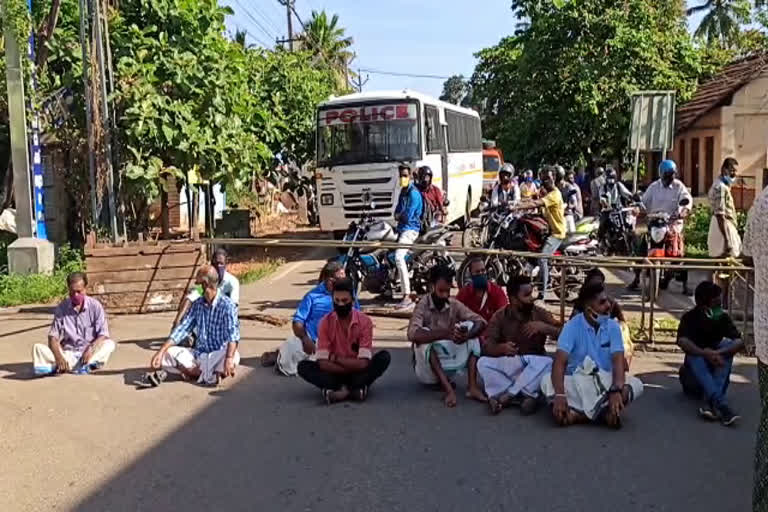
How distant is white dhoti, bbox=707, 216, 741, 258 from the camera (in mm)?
9398

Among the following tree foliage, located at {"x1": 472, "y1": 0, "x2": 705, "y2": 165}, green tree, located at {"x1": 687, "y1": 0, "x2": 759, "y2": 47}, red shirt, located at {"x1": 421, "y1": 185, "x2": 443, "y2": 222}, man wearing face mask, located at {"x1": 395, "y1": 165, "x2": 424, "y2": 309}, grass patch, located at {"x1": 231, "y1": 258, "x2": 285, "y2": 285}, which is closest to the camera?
man wearing face mask, located at {"x1": 395, "y1": 165, "x2": 424, "y2": 309}

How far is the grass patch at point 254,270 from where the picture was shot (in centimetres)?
1361

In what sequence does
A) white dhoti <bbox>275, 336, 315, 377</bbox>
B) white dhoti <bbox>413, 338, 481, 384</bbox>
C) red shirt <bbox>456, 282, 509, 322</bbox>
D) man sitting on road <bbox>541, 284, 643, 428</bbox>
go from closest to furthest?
man sitting on road <bbox>541, 284, 643, 428</bbox>
white dhoti <bbox>413, 338, 481, 384</bbox>
red shirt <bbox>456, 282, 509, 322</bbox>
white dhoti <bbox>275, 336, 315, 377</bbox>

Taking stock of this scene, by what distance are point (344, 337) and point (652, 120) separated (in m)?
8.67

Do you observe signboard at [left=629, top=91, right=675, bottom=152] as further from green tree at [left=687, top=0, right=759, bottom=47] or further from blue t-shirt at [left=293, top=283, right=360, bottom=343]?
green tree at [left=687, top=0, right=759, bottom=47]

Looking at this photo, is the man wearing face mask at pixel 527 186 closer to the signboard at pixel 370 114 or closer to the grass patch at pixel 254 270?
the signboard at pixel 370 114

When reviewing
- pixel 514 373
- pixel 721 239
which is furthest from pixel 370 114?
pixel 514 373

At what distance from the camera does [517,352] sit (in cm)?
659

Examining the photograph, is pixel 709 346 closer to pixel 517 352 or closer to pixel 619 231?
pixel 517 352

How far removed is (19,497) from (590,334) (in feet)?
12.8

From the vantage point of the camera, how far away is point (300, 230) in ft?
77.3

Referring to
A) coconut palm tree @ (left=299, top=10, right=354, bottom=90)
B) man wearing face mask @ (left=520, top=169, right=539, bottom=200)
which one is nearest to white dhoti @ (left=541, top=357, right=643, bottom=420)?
man wearing face mask @ (left=520, top=169, right=539, bottom=200)

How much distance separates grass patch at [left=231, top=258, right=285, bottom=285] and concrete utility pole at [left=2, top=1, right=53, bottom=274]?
10.1 feet

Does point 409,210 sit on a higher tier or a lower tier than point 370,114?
lower
